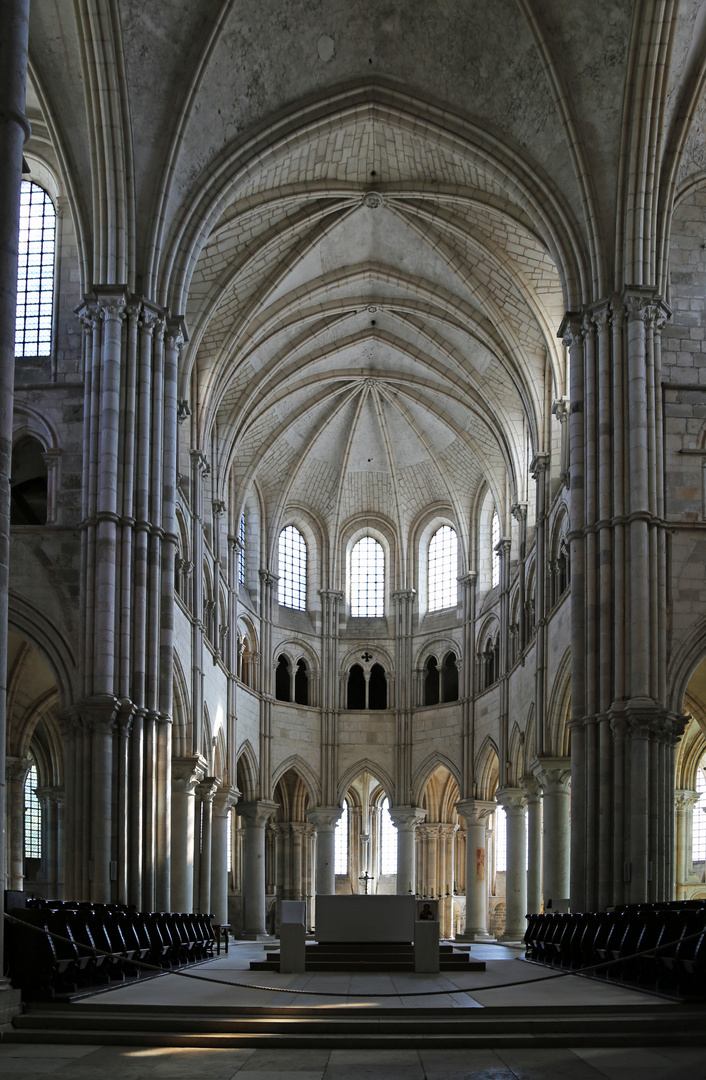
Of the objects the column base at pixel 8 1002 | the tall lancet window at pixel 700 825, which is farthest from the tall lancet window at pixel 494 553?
the column base at pixel 8 1002

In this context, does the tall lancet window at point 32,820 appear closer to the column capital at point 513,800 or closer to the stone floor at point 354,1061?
the column capital at point 513,800

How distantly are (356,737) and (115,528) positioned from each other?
919 inches

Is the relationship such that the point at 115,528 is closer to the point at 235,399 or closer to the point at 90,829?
the point at 90,829

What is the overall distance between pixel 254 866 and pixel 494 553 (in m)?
13.2

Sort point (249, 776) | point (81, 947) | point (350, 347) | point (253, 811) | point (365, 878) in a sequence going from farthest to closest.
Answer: point (365, 878), point (249, 776), point (253, 811), point (350, 347), point (81, 947)

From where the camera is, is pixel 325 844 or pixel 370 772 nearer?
pixel 325 844

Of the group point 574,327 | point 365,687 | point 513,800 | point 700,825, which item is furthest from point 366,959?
point 365,687

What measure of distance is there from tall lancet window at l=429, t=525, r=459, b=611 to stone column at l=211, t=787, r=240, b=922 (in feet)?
36.9

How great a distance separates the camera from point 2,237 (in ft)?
39.4

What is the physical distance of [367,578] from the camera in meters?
48.1

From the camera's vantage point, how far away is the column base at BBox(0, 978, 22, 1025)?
38.1 ft

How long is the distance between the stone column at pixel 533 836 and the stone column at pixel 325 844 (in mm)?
9243

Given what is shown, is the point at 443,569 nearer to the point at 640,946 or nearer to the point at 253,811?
the point at 253,811

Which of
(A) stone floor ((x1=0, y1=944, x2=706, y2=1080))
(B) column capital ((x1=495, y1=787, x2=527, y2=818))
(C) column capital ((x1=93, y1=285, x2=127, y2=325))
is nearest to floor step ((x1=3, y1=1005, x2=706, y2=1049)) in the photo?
(A) stone floor ((x1=0, y1=944, x2=706, y2=1080))
